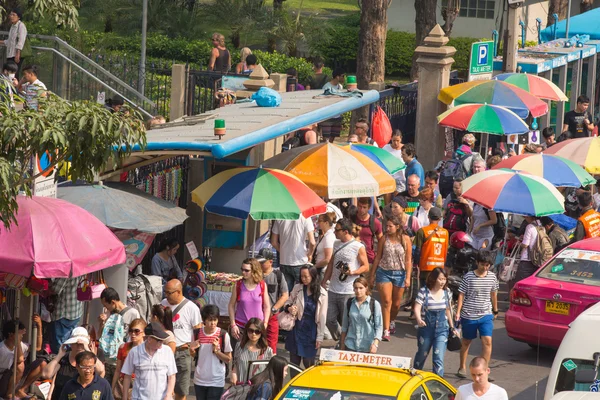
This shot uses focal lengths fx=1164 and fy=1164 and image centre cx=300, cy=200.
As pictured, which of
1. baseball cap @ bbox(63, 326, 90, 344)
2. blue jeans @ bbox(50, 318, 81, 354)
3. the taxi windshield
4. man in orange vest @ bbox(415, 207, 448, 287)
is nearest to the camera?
the taxi windshield

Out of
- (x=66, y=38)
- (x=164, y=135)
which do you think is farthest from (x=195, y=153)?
(x=66, y=38)

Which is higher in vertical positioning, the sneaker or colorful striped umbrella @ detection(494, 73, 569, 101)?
colorful striped umbrella @ detection(494, 73, 569, 101)

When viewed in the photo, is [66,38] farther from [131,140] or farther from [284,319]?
[131,140]

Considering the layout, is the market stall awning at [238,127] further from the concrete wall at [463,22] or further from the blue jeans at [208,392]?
the concrete wall at [463,22]

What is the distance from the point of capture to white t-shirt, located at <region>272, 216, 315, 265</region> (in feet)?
52.3

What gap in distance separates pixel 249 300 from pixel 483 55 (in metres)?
12.0

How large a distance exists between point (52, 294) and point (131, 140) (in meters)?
3.89

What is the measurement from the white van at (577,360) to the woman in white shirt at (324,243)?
481 cm

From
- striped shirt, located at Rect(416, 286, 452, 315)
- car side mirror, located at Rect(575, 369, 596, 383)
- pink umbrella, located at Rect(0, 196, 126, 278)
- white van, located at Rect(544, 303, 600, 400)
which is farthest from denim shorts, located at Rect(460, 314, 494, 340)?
pink umbrella, located at Rect(0, 196, 126, 278)

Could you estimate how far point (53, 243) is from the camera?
11.6 meters

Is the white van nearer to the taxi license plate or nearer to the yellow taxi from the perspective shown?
the yellow taxi

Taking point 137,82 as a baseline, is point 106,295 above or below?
below

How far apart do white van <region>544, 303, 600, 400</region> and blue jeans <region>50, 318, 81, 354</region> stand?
5741 millimetres

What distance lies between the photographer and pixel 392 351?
15.6 m
